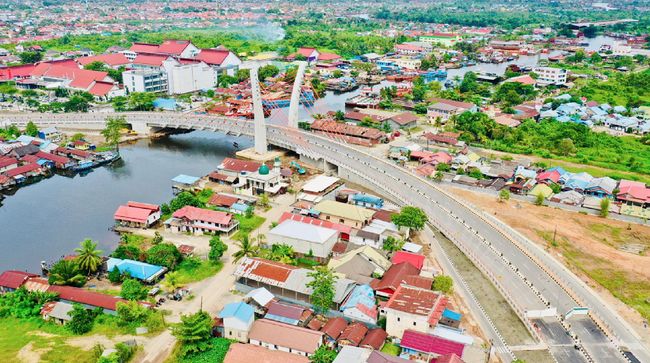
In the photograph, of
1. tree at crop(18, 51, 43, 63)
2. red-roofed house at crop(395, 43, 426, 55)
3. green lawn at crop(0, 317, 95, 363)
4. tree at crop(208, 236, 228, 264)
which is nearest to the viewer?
green lawn at crop(0, 317, 95, 363)

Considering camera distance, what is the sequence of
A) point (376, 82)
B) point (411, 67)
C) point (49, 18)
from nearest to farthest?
point (376, 82) < point (411, 67) < point (49, 18)

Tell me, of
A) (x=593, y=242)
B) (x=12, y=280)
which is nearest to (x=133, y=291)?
(x=12, y=280)

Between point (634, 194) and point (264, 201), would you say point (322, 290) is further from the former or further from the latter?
point (634, 194)

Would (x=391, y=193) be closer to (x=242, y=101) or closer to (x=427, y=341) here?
(x=427, y=341)

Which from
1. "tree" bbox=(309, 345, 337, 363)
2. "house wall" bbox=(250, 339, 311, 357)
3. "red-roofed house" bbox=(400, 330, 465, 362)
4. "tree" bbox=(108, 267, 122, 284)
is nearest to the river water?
"tree" bbox=(108, 267, 122, 284)

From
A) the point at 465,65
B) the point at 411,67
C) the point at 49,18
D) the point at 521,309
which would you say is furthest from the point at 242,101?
the point at 49,18

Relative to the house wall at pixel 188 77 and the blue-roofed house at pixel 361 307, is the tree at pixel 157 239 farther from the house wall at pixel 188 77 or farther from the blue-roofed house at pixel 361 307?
the house wall at pixel 188 77

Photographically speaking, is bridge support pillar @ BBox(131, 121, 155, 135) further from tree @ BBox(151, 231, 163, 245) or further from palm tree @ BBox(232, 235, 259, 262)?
palm tree @ BBox(232, 235, 259, 262)
